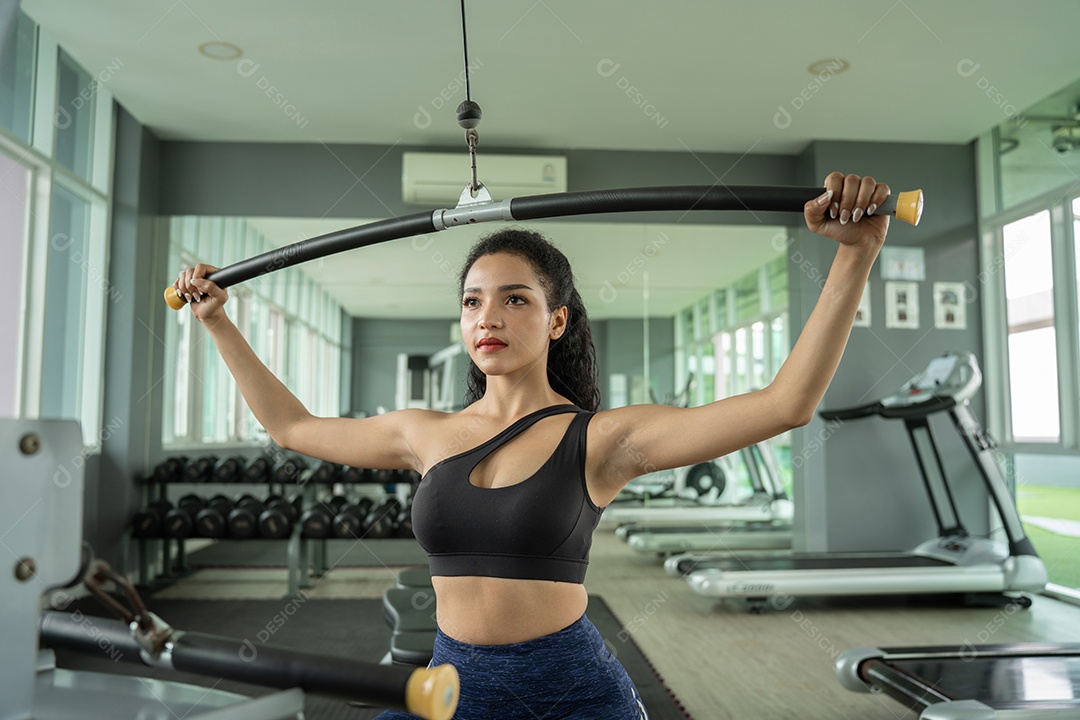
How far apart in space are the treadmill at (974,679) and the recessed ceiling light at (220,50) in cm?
361

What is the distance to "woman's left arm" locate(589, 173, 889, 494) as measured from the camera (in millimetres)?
1021

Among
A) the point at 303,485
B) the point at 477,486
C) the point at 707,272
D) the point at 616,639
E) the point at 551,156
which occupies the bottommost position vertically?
the point at 616,639

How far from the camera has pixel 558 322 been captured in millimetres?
1499

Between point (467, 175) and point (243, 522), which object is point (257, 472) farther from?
point (467, 175)

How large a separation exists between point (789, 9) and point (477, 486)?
118 inches

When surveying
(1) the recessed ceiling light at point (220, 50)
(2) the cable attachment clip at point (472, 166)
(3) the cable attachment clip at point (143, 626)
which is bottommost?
(3) the cable attachment clip at point (143, 626)

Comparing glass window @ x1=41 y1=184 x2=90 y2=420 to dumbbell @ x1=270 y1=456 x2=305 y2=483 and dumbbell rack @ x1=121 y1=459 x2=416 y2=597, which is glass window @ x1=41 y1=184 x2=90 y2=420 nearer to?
dumbbell rack @ x1=121 y1=459 x2=416 y2=597

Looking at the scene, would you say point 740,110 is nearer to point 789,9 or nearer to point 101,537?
point 789,9

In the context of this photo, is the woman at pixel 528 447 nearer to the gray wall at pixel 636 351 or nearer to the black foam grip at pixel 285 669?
the black foam grip at pixel 285 669

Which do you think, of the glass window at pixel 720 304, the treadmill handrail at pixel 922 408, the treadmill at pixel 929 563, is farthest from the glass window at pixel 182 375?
the treadmill handrail at pixel 922 408

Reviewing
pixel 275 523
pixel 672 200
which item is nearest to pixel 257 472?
pixel 275 523

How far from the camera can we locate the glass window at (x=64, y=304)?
13.5 feet

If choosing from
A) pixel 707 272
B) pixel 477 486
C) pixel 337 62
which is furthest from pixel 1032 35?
pixel 477 486

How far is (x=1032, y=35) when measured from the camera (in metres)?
3.72
